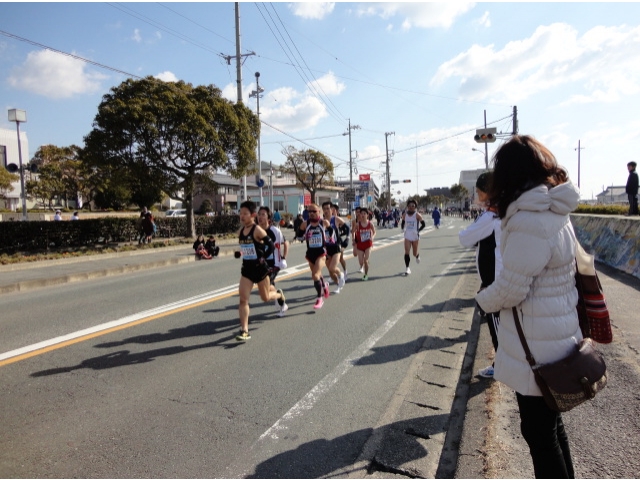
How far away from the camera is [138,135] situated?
19.2 meters

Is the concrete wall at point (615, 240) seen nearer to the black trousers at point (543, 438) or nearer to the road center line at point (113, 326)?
the black trousers at point (543, 438)

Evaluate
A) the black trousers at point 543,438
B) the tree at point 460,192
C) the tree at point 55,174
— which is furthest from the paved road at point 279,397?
the tree at point 460,192

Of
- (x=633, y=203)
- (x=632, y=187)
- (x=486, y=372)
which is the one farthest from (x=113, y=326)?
(x=633, y=203)

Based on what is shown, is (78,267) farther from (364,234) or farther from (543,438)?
(543,438)

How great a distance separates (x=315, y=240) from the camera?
768 cm

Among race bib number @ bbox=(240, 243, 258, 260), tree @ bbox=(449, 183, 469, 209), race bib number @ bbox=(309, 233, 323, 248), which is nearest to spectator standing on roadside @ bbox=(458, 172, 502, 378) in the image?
race bib number @ bbox=(240, 243, 258, 260)

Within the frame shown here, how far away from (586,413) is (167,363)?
406 cm

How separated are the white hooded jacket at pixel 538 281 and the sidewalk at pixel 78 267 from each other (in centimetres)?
1124

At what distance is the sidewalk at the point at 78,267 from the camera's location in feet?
34.9

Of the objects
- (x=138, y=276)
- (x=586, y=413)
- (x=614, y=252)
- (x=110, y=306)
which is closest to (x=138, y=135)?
(x=138, y=276)

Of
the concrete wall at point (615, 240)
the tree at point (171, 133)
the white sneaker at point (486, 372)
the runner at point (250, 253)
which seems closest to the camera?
the white sneaker at point (486, 372)

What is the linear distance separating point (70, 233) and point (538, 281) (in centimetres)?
1948

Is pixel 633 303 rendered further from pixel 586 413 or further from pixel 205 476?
pixel 205 476

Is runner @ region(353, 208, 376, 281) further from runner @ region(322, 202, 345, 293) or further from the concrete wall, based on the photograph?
the concrete wall
